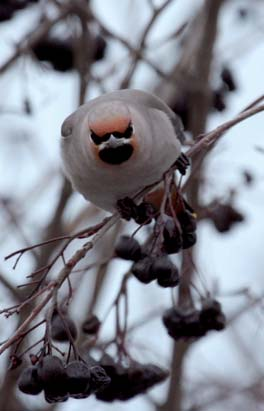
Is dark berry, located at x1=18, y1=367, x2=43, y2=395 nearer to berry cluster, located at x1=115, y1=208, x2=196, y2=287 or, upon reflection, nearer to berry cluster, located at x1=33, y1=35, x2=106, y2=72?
berry cluster, located at x1=115, y1=208, x2=196, y2=287

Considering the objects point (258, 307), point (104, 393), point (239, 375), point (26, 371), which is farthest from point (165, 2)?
point (239, 375)

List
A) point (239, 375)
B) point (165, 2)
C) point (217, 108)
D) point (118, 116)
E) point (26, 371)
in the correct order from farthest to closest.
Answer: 1. point (239, 375)
2. point (217, 108)
3. point (165, 2)
4. point (118, 116)
5. point (26, 371)

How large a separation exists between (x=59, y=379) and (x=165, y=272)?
44 centimetres

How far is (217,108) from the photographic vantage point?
14.4 feet

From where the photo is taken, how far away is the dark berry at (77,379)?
2.38 m

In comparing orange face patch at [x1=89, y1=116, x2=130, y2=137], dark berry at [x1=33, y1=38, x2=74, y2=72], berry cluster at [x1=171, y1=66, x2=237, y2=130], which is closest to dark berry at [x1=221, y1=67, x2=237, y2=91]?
berry cluster at [x1=171, y1=66, x2=237, y2=130]

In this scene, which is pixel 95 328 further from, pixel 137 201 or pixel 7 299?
pixel 7 299

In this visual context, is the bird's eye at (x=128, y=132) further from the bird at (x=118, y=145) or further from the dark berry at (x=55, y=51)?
the dark berry at (x=55, y=51)

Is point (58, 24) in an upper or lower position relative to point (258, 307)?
upper

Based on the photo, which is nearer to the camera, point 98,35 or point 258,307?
point 258,307

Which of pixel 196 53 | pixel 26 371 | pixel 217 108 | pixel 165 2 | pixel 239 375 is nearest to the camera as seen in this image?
pixel 26 371

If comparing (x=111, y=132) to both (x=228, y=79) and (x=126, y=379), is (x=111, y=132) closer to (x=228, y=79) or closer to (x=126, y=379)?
(x=126, y=379)

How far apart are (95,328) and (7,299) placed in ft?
4.34

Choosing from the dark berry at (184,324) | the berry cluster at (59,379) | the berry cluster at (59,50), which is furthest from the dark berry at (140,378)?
the berry cluster at (59,50)
